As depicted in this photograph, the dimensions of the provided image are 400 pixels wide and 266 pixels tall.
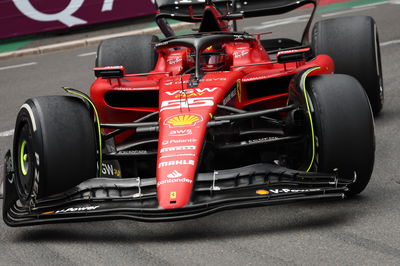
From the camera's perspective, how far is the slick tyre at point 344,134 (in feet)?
17.0

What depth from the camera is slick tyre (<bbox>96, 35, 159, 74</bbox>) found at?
790 cm

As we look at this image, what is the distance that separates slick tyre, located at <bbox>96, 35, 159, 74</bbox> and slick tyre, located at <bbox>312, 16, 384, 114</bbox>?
1.55 metres

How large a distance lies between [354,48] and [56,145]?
10.5 feet

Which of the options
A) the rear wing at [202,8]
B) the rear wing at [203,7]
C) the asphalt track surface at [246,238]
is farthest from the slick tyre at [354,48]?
the asphalt track surface at [246,238]

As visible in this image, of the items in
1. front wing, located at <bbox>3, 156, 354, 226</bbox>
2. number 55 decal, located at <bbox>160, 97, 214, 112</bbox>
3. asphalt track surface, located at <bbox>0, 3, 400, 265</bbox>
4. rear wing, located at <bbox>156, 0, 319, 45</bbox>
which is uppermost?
rear wing, located at <bbox>156, 0, 319, 45</bbox>

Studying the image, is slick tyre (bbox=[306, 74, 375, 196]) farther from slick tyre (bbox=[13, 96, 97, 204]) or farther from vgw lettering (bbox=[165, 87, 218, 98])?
slick tyre (bbox=[13, 96, 97, 204])

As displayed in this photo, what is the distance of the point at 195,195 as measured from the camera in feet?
16.0

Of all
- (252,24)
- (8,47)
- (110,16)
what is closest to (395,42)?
(252,24)

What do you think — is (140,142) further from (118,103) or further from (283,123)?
(283,123)

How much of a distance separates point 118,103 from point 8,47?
365 inches

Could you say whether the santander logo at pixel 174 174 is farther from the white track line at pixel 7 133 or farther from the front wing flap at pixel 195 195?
the white track line at pixel 7 133

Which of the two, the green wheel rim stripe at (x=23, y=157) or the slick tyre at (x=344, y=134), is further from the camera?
the green wheel rim stripe at (x=23, y=157)

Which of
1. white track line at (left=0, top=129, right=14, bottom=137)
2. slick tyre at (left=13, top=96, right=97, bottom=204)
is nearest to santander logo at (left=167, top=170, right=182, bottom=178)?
slick tyre at (left=13, top=96, right=97, bottom=204)

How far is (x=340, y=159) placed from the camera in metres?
5.17
